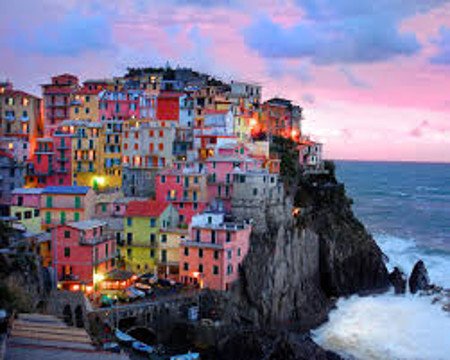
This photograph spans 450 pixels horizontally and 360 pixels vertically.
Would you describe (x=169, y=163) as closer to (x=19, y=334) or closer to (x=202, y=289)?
(x=202, y=289)

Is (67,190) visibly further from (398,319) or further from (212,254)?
(398,319)

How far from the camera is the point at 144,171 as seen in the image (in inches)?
2862

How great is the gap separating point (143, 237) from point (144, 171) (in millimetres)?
14994

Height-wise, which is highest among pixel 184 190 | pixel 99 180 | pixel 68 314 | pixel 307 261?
pixel 99 180

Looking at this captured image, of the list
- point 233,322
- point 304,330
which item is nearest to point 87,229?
point 233,322

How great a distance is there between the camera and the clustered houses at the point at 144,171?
54594 mm

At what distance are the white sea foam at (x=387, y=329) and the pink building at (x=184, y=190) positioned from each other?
18838mm

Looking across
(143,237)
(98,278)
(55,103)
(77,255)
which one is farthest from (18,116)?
(98,278)

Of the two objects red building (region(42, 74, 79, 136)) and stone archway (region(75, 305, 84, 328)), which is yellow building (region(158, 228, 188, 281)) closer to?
stone archway (region(75, 305, 84, 328))

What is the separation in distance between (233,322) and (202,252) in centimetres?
715

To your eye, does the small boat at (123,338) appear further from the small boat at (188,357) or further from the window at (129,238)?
the window at (129,238)

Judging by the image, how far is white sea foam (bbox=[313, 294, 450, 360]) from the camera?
5341cm

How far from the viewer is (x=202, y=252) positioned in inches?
2140

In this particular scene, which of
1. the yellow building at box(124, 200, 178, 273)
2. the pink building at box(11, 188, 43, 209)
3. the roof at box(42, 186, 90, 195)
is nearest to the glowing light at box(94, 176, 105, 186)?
the roof at box(42, 186, 90, 195)
